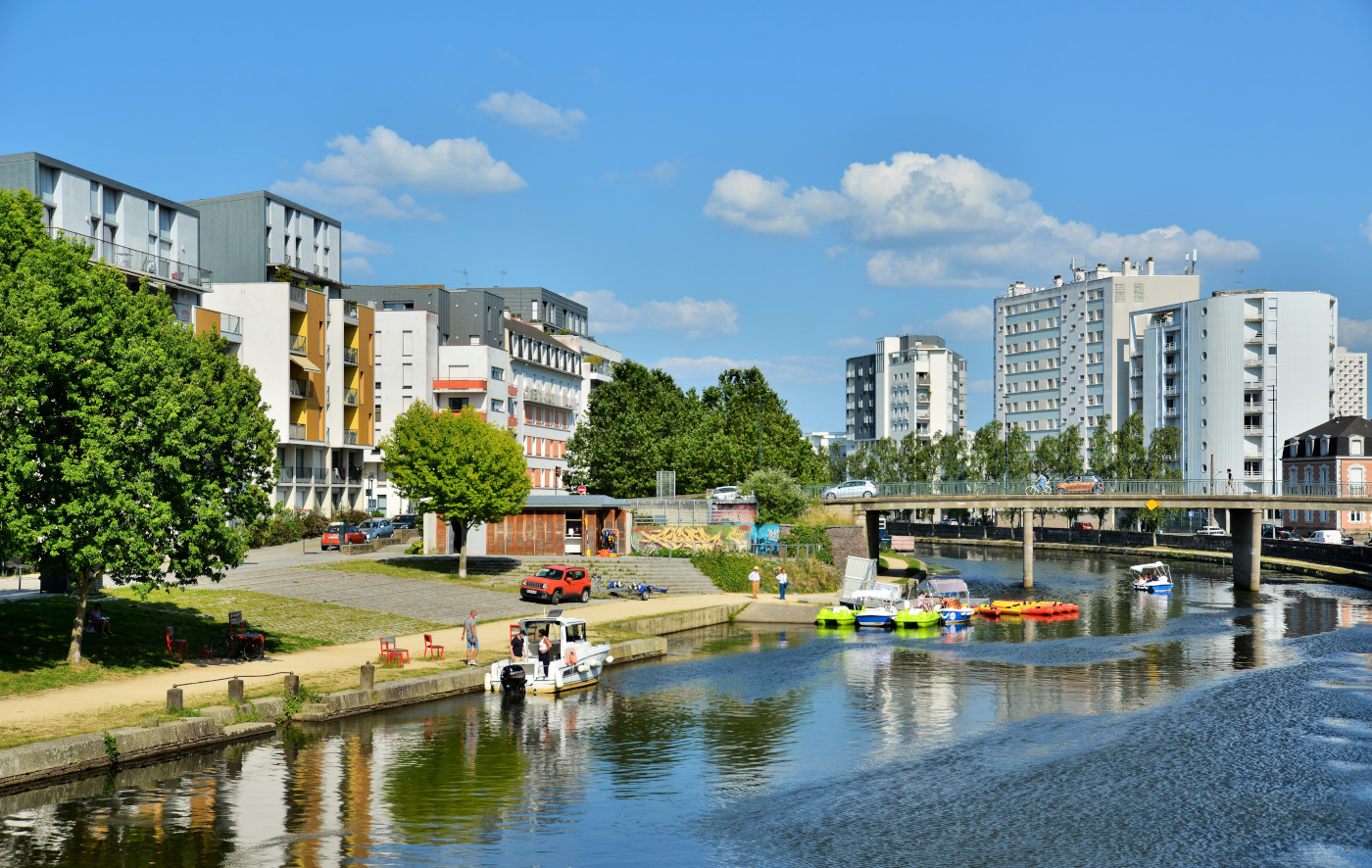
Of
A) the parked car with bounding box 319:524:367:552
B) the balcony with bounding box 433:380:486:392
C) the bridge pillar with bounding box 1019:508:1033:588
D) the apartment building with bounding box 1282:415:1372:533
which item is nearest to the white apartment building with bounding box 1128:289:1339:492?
the apartment building with bounding box 1282:415:1372:533

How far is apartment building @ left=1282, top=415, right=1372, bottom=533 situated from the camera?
129 metres

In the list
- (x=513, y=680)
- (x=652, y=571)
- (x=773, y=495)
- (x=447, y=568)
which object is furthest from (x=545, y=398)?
(x=513, y=680)

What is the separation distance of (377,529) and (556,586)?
3136 cm

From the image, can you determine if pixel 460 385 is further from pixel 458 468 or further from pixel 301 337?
pixel 458 468

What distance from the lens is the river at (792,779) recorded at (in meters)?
24.6

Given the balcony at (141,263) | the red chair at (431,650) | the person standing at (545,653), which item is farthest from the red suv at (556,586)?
the balcony at (141,263)

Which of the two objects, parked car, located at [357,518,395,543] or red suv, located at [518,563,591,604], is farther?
parked car, located at [357,518,395,543]

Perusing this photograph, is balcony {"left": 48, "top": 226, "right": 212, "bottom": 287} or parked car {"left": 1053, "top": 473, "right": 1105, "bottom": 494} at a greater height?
balcony {"left": 48, "top": 226, "right": 212, "bottom": 287}

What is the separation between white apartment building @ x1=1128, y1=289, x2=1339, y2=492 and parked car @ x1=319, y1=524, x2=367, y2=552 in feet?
378

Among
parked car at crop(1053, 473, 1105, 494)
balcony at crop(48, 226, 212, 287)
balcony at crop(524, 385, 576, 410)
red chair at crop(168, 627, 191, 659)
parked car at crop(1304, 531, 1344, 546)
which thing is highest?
balcony at crop(48, 226, 212, 287)

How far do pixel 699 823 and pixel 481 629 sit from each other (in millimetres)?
28481

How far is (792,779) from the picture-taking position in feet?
99.6

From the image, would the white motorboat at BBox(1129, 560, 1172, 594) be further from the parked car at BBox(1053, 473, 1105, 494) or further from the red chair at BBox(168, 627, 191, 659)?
the red chair at BBox(168, 627, 191, 659)

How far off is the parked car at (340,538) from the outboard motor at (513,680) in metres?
43.6
